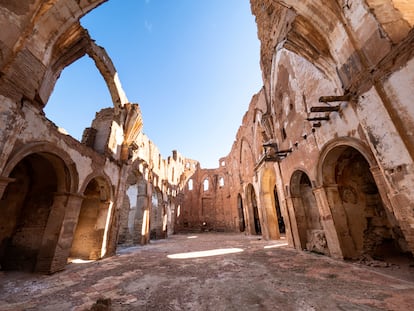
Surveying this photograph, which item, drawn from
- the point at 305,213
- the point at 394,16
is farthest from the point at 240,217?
the point at 394,16

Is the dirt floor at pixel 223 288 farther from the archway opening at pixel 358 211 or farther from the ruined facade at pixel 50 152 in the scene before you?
the ruined facade at pixel 50 152

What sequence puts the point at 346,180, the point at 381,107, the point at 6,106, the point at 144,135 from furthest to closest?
the point at 144,135 → the point at 346,180 → the point at 6,106 → the point at 381,107

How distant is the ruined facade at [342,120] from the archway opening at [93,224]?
8316 millimetres

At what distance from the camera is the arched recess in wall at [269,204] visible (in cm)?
1130

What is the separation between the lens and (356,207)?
18.3 ft

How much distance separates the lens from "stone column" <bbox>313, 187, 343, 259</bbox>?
536 centimetres

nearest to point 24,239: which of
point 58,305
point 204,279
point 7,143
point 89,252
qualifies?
point 89,252

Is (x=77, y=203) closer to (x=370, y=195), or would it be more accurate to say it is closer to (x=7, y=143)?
(x=7, y=143)

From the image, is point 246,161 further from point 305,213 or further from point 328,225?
point 328,225

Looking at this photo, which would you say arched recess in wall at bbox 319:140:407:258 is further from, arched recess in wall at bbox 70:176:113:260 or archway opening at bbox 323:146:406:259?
arched recess in wall at bbox 70:176:113:260

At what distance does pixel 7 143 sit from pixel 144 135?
9817mm

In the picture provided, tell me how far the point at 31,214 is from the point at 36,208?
204 mm

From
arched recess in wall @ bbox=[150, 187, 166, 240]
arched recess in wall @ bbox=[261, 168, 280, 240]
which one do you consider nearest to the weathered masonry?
arched recess in wall @ bbox=[261, 168, 280, 240]

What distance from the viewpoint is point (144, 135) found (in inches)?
527
